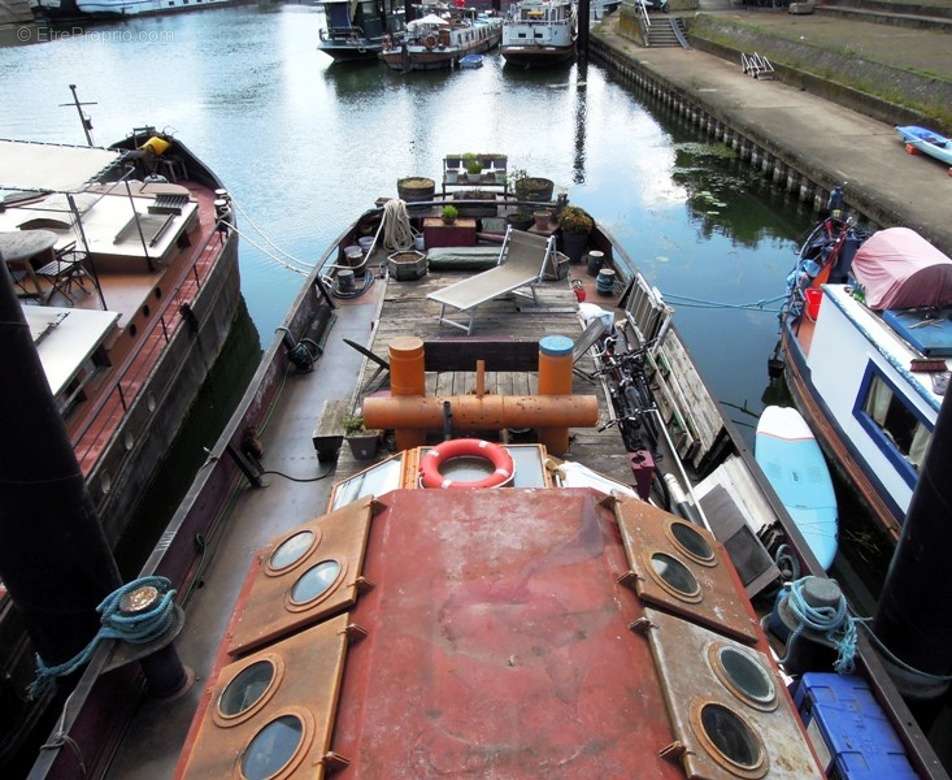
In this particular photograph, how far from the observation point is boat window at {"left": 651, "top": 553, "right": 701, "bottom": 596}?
435 centimetres

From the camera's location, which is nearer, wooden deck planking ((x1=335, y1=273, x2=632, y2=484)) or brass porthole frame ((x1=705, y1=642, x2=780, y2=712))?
brass porthole frame ((x1=705, y1=642, x2=780, y2=712))

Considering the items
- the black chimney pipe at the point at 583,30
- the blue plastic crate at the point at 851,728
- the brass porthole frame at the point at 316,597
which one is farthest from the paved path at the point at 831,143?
the brass porthole frame at the point at 316,597

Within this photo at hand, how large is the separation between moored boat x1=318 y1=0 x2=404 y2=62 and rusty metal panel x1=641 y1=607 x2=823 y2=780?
60838 millimetres

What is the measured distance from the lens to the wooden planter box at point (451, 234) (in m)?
14.0

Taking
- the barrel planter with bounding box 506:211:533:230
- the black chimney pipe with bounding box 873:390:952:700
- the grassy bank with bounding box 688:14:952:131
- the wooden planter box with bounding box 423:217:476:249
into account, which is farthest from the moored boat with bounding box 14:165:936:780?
the grassy bank with bounding box 688:14:952:131

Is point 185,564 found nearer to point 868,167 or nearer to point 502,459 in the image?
point 502,459

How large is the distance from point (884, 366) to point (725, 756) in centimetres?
924

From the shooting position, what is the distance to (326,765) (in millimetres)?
3232

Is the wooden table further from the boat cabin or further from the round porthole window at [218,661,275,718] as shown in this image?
the boat cabin

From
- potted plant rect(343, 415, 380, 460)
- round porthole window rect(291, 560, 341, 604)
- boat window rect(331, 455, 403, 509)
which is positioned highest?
round porthole window rect(291, 560, 341, 604)

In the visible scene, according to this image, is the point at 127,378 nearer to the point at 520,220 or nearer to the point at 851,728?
the point at 520,220

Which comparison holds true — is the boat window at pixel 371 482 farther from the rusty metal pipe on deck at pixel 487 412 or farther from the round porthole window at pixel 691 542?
the round porthole window at pixel 691 542

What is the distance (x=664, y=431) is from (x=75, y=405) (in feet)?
29.9

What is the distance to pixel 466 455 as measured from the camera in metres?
5.95
